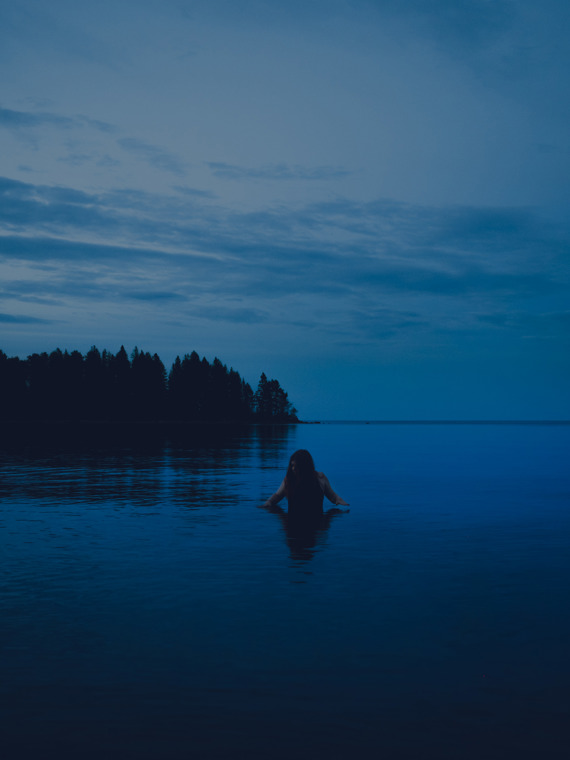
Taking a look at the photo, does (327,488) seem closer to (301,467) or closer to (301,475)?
(301,475)

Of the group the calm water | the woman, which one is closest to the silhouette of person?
the woman

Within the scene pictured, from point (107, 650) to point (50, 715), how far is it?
186 centimetres

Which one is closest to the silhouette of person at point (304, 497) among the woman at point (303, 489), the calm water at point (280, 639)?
the woman at point (303, 489)

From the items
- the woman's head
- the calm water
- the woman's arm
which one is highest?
the woman's head

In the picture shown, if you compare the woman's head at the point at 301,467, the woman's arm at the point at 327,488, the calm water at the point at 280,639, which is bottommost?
the calm water at the point at 280,639

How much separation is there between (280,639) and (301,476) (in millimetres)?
10825

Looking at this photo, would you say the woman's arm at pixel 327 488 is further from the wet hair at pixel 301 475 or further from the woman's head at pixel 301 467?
the woman's head at pixel 301 467

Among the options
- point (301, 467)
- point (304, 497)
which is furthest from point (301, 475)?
point (304, 497)

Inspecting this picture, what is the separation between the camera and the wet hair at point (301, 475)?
19.7 metres

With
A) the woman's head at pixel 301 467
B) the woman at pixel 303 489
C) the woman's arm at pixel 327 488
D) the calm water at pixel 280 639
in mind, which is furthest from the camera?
the woman's arm at pixel 327 488

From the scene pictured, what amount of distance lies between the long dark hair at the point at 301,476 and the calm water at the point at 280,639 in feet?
4.62

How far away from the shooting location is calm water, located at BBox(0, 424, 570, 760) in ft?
21.6

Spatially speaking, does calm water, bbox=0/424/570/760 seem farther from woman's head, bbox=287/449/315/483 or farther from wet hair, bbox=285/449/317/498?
woman's head, bbox=287/449/315/483

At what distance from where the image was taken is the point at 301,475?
20031mm
